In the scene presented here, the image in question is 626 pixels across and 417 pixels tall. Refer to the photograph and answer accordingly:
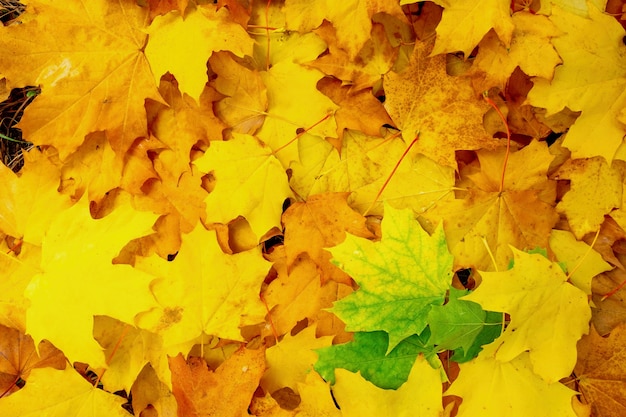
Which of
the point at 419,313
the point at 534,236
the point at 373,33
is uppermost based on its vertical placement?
the point at 373,33

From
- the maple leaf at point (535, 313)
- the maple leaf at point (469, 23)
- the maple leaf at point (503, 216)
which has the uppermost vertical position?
the maple leaf at point (469, 23)

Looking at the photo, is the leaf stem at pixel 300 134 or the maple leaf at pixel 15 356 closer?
the leaf stem at pixel 300 134

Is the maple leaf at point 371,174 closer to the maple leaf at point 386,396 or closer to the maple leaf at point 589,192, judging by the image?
the maple leaf at point 589,192

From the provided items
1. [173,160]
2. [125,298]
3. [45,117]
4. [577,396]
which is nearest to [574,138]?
[577,396]

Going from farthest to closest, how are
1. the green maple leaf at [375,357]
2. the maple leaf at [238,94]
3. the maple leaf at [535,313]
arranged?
the maple leaf at [238,94] → the green maple leaf at [375,357] → the maple leaf at [535,313]

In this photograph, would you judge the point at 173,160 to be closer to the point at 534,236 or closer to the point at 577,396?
the point at 534,236

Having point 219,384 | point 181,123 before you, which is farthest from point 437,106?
point 219,384

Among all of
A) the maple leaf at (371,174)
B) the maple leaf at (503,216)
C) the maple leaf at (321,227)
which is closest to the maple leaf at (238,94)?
the maple leaf at (371,174)
